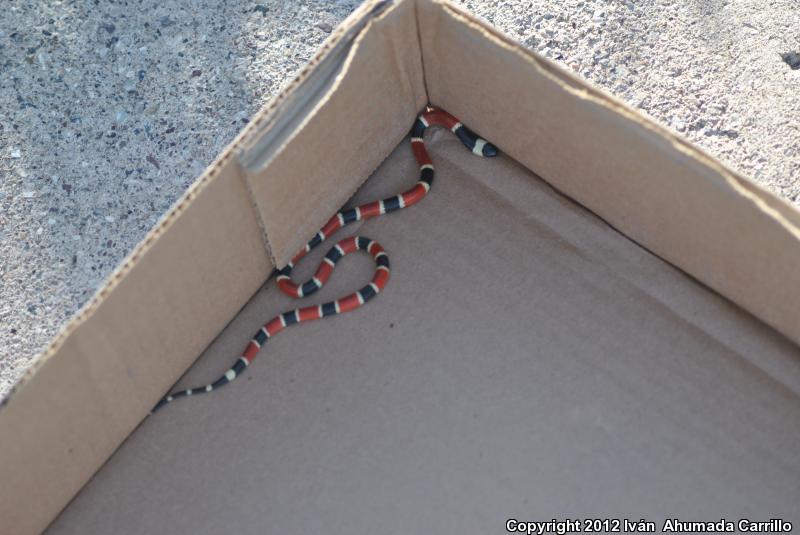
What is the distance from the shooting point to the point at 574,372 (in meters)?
2.98

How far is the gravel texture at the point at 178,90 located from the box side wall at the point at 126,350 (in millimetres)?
529

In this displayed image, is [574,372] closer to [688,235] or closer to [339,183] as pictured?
[688,235]

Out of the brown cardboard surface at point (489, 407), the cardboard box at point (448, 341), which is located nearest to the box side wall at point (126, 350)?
the cardboard box at point (448, 341)

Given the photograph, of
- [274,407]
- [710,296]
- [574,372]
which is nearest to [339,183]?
[274,407]

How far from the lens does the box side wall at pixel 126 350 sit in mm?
2445

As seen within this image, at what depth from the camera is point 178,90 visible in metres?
3.64

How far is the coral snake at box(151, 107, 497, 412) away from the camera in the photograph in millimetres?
3119

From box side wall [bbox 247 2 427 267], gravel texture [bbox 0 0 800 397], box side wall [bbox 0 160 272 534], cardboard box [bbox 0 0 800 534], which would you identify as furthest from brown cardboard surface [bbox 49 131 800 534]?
gravel texture [bbox 0 0 800 397]

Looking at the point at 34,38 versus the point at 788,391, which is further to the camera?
the point at 34,38

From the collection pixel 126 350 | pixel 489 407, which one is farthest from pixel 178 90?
pixel 489 407

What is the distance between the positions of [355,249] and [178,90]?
940mm

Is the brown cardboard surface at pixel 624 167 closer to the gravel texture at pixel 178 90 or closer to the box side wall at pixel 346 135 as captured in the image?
the box side wall at pixel 346 135

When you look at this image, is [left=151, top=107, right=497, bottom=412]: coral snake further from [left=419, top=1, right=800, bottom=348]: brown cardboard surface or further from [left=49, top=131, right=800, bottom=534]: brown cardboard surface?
[left=419, top=1, right=800, bottom=348]: brown cardboard surface

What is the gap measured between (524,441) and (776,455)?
682 mm
